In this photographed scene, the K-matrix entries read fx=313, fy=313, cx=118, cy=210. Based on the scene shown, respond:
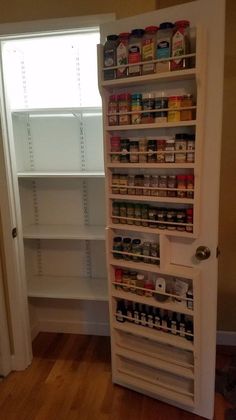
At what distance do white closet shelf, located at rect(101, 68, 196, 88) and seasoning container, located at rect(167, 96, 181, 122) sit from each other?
0.09m

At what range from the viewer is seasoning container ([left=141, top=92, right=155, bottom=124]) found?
1472 millimetres

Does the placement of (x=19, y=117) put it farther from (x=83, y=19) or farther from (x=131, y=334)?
(x=131, y=334)

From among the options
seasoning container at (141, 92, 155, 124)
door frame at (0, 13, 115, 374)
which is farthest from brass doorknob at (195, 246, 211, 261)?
door frame at (0, 13, 115, 374)

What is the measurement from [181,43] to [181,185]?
1.98 feet

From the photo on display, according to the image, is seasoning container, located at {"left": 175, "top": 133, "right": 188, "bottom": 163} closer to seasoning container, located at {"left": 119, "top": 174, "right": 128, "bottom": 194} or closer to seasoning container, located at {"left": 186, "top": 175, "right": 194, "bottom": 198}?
seasoning container, located at {"left": 186, "top": 175, "right": 194, "bottom": 198}

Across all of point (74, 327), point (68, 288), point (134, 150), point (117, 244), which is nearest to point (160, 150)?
point (134, 150)

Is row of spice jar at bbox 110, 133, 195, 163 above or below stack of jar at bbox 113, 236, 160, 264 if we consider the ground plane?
above

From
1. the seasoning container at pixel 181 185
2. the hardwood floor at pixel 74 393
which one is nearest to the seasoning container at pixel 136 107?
the seasoning container at pixel 181 185

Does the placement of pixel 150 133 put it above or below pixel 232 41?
below

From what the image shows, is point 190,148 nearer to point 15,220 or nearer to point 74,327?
point 15,220

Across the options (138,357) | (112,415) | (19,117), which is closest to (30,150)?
(19,117)

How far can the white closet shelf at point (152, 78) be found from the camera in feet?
4.40

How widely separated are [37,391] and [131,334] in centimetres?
71

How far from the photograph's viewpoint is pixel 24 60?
2203 millimetres
